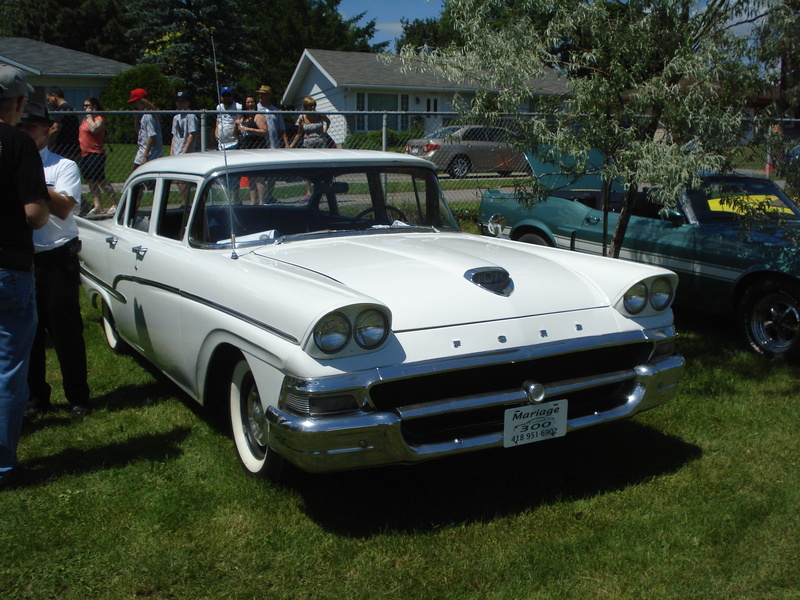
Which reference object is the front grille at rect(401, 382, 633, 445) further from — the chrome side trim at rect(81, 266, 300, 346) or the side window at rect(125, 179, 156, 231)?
the side window at rect(125, 179, 156, 231)

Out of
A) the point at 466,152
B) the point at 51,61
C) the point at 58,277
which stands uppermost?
the point at 51,61

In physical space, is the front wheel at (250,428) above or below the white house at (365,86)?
below

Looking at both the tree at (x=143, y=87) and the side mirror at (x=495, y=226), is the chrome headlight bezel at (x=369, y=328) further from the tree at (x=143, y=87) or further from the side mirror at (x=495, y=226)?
the tree at (x=143, y=87)

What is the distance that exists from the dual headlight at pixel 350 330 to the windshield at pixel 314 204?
133cm

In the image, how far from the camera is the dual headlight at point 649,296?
147 inches

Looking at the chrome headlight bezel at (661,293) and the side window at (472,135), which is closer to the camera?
the chrome headlight bezel at (661,293)

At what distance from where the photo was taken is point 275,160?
4.46 meters

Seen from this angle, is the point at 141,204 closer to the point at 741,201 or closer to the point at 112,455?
the point at 112,455

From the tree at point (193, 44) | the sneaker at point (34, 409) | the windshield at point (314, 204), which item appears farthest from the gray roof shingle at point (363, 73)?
the sneaker at point (34, 409)

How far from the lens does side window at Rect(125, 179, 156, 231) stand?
5.06 metres

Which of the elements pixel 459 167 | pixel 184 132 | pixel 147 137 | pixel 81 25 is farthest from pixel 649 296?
pixel 81 25

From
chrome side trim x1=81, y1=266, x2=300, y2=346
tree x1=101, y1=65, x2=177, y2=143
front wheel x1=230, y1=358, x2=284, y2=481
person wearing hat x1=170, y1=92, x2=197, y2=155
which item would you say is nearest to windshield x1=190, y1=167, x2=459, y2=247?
chrome side trim x1=81, y1=266, x2=300, y2=346

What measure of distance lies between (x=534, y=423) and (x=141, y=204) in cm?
321

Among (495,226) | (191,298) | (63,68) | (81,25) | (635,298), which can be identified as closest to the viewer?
(635,298)
